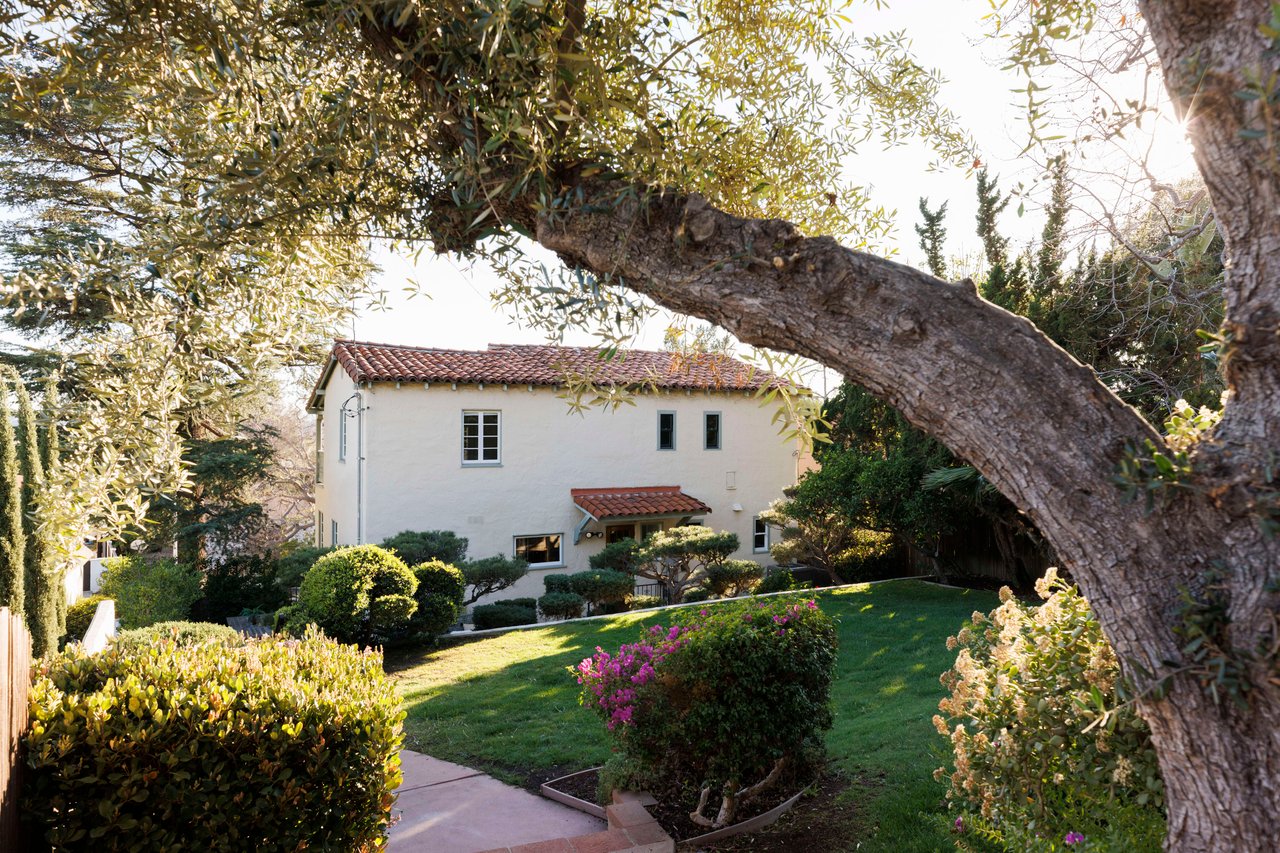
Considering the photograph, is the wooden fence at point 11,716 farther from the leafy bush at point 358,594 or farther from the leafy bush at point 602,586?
the leafy bush at point 602,586

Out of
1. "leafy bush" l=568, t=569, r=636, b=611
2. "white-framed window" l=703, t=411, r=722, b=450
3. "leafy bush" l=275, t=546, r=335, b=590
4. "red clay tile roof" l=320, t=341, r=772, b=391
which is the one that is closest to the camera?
"leafy bush" l=275, t=546, r=335, b=590

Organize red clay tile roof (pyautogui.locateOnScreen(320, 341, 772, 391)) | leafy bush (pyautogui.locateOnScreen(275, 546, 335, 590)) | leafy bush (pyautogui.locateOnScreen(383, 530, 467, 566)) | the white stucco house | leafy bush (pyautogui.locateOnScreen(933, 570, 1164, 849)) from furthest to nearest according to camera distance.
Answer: the white stucco house, red clay tile roof (pyautogui.locateOnScreen(320, 341, 772, 391)), leafy bush (pyautogui.locateOnScreen(275, 546, 335, 590)), leafy bush (pyautogui.locateOnScreen(383, 530, 467, 566)), leafy bush (pyautogui.locateOnScreen(933, 570, 1164, 849))

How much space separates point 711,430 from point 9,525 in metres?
16.9

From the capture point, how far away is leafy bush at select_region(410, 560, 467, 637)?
42.1ft

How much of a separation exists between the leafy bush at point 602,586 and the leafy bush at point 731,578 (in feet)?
5.79

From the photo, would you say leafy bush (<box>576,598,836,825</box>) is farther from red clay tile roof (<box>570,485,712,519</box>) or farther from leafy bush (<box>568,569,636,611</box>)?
red clay tile roof (<box>570,485,712,519</box>)

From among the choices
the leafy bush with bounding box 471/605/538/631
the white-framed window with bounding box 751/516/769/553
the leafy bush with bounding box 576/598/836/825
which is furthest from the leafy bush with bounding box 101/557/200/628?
the white-framed window with bounding box 751/516/769/553

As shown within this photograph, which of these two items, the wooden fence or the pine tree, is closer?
the wooden fence

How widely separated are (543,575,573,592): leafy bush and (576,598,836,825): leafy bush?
440 inches

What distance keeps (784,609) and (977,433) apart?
4355 mm

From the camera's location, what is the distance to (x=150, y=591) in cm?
1517

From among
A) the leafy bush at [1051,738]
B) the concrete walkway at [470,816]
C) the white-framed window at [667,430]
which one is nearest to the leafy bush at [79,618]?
the concrete walkway at [470,816]

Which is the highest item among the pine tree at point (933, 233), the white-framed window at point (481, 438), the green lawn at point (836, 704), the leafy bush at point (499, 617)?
the pine tree at point (933, 233)

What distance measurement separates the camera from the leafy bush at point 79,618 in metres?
14.0
